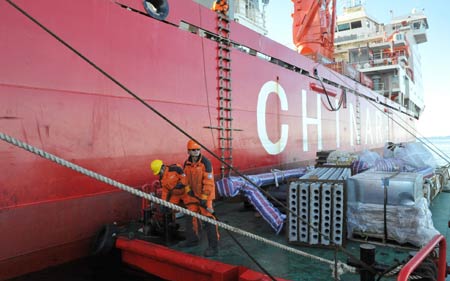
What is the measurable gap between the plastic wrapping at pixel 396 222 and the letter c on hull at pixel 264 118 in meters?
3.40

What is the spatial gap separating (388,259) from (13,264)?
3662mm

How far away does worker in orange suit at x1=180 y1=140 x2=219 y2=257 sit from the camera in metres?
3.61

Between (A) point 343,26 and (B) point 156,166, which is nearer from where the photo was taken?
(B) point 156,166

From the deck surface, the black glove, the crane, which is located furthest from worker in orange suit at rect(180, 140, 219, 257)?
the crane

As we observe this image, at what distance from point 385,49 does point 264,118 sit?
58.9 ft

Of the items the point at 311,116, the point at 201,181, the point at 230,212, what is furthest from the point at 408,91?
the point at 201,181

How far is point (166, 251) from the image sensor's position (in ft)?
10.9

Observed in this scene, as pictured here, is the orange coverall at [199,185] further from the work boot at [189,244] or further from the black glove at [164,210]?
the black glove at [164,210]

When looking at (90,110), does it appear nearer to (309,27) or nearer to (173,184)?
(173,184)

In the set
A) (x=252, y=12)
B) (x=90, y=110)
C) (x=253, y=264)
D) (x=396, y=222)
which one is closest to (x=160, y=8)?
(x=90, y=110)

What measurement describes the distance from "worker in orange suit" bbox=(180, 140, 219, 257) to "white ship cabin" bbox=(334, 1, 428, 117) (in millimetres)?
18228

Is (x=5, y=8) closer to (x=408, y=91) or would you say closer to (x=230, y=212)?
(x=230, y=212)

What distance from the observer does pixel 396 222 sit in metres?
3.57

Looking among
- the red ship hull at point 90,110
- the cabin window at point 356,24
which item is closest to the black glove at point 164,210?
the red ship hull at point 90,110
